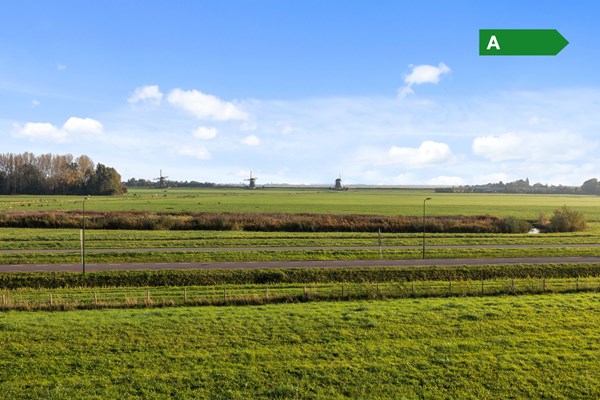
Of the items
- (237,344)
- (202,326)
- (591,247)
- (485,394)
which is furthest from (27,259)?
(591,247)

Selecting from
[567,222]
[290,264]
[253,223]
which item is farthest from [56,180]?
[567,222]

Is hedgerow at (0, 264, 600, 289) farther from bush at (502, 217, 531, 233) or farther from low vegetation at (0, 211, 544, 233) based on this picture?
bush at (502, 217, 531, 233)

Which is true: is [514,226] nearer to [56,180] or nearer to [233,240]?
[233,240]

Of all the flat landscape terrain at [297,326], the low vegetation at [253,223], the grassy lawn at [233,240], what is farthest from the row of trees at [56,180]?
the flat landscape terrain at [297,326]

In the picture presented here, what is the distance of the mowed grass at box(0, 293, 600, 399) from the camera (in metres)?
17.1

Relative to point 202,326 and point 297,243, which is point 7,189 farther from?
point 202,326

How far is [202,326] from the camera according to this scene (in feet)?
76.9

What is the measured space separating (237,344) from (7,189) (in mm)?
174977

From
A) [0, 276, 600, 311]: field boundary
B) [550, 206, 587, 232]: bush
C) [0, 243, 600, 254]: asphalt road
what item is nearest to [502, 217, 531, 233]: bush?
[550, 206, 587, 232]: bush

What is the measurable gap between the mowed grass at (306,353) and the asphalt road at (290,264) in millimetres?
11716

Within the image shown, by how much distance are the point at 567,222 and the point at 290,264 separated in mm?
53005

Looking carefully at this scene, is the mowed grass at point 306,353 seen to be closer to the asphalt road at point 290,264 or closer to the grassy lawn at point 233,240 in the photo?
the asphalt road at point 290,264

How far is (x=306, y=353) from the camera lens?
20.3 meters

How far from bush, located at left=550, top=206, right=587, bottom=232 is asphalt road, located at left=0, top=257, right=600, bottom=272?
27218mm
